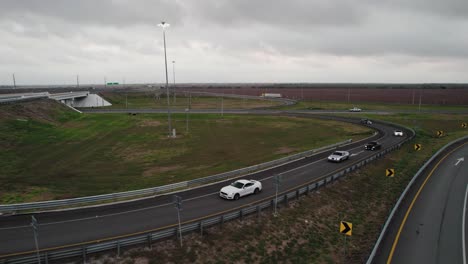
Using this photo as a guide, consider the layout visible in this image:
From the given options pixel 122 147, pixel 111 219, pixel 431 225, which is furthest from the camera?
pixel 122 147

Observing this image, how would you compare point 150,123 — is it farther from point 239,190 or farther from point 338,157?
point 239,190

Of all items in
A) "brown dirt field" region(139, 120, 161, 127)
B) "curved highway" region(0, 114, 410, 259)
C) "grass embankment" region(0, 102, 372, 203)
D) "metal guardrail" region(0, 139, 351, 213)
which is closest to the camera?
"curved highway" region(0, 114, 410, 259)

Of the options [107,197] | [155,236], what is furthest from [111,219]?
[155,236]

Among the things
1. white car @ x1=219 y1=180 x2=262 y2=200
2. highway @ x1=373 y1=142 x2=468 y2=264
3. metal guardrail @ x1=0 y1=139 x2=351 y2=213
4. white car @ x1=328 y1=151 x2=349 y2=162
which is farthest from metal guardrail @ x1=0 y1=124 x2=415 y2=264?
white car @ x1=328 y1=151 x2=349 y2=162

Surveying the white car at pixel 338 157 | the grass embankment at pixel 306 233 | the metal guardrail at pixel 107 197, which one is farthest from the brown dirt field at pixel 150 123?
the grass embankment at pixel 306 233

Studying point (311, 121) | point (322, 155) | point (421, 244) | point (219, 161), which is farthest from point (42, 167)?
point (311, 121)

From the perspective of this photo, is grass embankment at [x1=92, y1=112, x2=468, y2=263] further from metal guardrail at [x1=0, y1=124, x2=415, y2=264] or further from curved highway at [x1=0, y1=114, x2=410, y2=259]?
curved highway at [x1=0, y1=114, x2=410, y2=259]
